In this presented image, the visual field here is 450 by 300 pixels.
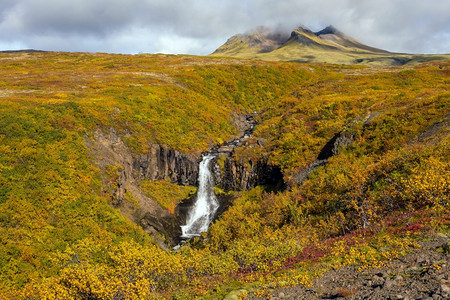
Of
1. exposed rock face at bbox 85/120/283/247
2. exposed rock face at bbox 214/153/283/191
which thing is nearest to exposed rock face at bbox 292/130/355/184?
exposed rock face at bbox 85/120/283/247

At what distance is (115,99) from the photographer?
5834 cm

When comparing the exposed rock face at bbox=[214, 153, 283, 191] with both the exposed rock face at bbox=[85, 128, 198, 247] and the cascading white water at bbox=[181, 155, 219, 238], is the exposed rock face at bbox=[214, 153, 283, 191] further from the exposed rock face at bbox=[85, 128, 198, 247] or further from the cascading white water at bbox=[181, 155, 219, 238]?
the exposed rock face at bbox=[85, 128, 198, 247]

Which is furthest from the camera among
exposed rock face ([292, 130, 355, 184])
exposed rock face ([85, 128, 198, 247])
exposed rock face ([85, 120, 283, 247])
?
exposed rock face ([292, 130, 355, 184])

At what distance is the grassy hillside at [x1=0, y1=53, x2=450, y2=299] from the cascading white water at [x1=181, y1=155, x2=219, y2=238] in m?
4.80

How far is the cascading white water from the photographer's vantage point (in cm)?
4378

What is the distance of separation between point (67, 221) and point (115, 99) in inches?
1441

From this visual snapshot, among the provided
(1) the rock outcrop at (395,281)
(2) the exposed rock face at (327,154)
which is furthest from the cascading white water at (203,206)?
(1) the rock outcrop at (395,281)

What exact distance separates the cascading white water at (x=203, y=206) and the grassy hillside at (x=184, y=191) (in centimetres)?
480

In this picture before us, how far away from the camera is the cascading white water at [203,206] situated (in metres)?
43.8

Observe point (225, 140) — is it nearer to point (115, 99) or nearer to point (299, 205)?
point (115, 99)

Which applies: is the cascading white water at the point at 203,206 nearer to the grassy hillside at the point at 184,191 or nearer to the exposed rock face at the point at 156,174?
the exposed rock face at the point at 156,174

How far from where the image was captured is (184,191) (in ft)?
167

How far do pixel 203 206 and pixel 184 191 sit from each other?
203 inches

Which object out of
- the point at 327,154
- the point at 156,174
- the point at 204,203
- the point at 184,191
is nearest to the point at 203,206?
the point at 204,203
